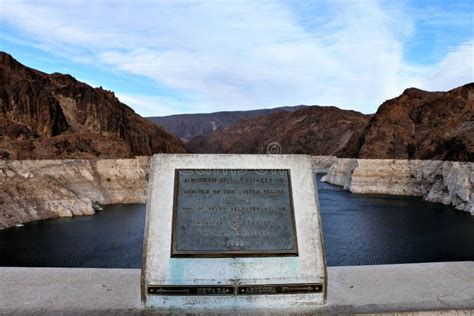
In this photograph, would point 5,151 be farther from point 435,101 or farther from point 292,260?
point 435,101

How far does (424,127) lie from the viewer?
69062 millimetres

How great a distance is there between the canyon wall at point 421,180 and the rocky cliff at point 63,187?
103 feet

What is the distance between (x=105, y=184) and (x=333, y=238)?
97.0 ft

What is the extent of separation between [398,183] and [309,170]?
2078 inches

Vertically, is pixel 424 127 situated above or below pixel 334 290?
above

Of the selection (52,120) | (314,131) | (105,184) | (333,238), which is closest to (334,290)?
(333,238)

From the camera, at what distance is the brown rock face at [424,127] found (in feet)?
180

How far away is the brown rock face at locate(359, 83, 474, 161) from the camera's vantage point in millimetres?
54950

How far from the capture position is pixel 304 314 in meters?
6.84

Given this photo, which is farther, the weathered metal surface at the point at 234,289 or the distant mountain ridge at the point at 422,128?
the distant mountain ridge at the point at 422,128

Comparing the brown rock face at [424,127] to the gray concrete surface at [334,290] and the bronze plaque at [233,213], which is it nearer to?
the gray concrete surface at [334,290]

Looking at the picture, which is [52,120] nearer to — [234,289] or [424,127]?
[234,289]

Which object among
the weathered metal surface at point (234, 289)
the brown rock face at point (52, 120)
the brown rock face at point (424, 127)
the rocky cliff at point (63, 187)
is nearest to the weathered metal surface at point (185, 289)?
the weathered metal surface at point (234, 289)

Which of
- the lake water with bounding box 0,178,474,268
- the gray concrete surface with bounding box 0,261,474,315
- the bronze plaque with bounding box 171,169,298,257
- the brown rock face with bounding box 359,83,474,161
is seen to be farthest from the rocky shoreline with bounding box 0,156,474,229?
the bronze plaque with bounding box 171,169,298,257
